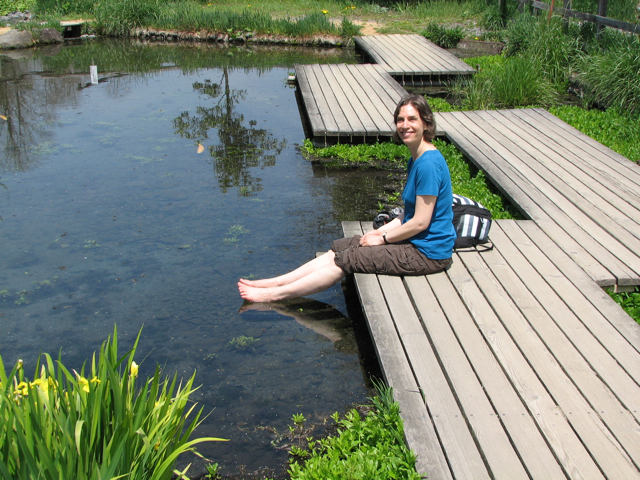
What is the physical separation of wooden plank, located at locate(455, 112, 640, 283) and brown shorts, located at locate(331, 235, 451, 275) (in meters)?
1.36

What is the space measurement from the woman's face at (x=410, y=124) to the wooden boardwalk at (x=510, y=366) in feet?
3.03

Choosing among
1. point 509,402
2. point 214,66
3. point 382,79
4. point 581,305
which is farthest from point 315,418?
point 214,66

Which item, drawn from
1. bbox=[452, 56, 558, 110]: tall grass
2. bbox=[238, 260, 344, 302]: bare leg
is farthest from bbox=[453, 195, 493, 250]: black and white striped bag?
bbox=[452, 56, 558, 110]: tall grass

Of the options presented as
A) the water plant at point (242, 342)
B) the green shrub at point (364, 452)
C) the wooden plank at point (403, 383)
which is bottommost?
the water plant at point (242, 342)

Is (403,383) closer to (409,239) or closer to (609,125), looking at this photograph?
(409,239)

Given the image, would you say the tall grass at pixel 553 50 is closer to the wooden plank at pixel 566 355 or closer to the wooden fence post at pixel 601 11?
the wooden fence post at pixel 601 11

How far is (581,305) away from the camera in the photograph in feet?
11.6

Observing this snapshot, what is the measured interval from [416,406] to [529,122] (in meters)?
5.55

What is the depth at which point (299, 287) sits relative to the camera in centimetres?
399

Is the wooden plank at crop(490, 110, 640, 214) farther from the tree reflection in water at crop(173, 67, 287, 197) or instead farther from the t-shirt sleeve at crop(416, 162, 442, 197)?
the tree reflection in water at crop(173, 67, 287, 197)

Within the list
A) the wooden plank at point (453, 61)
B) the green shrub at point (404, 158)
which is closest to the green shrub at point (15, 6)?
the wooden plank at point (453, 61)

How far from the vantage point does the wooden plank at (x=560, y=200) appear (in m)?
4.26

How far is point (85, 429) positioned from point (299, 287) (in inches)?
82.3

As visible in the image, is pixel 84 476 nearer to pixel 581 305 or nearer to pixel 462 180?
pixel 581 305
